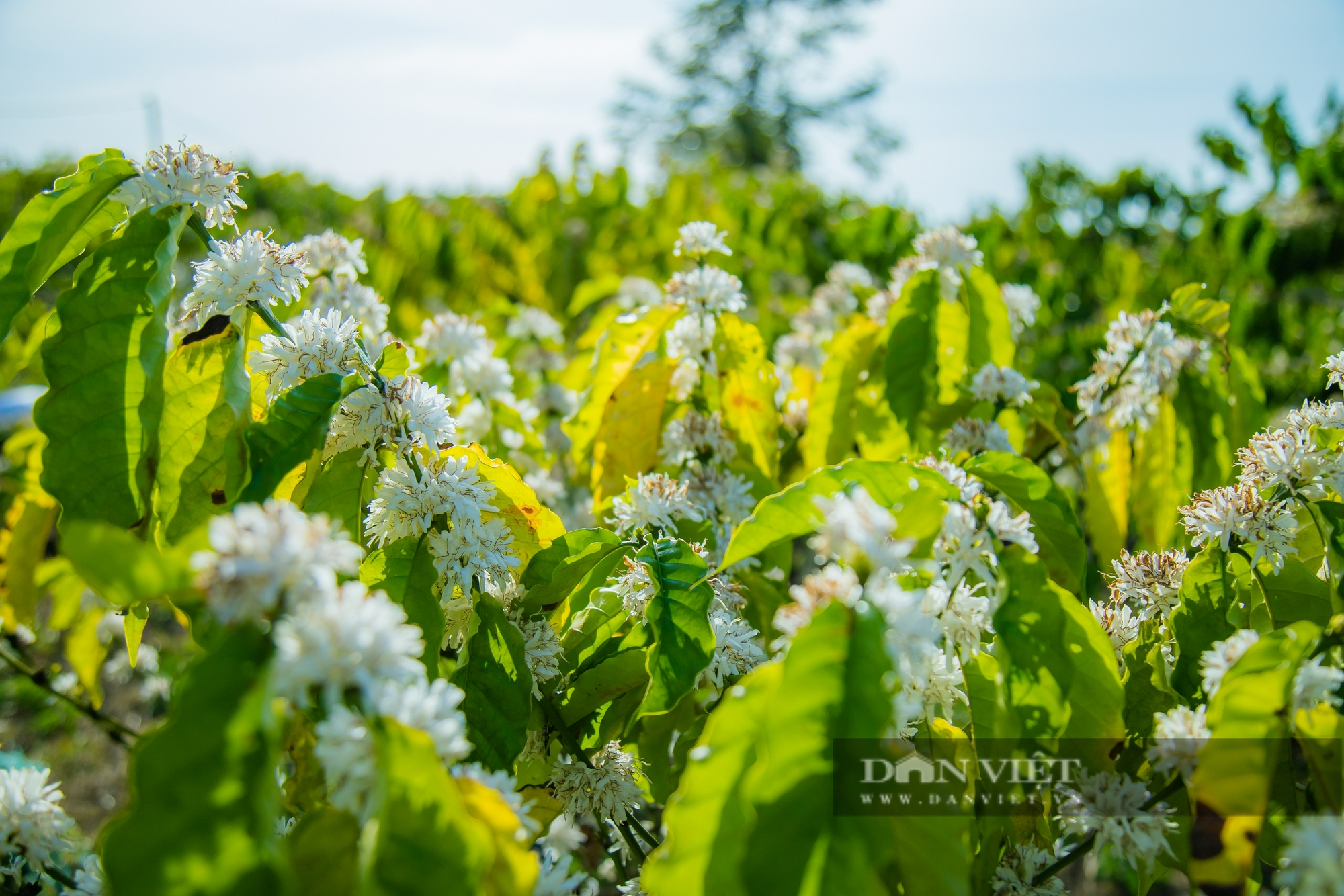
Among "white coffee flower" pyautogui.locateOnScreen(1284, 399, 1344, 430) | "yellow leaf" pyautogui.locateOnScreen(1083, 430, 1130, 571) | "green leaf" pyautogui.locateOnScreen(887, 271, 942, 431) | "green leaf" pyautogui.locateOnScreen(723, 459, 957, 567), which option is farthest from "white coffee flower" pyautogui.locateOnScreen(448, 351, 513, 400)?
"white coffee flower" pyautogui.locateOnScreen(1284, 399, 1344, 430)

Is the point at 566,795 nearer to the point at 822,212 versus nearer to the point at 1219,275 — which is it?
the point at 1219,275

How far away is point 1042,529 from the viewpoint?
1036 mm

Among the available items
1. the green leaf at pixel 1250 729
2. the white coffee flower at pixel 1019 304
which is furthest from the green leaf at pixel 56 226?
the white coffee flower at pixel 1019 304

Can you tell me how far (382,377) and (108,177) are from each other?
0.40m

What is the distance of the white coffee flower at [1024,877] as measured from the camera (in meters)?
1.05

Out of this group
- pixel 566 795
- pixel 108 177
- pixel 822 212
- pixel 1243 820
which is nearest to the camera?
pixel 1243 820

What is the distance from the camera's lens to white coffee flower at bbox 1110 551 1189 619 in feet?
3.69

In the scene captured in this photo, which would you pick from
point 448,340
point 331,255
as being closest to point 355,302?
point 331,255

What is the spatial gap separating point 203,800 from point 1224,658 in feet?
3.12

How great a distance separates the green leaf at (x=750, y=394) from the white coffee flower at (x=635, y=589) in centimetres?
47

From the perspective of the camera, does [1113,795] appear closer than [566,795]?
Yes

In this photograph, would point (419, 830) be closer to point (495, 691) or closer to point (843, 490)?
point (495, 691)

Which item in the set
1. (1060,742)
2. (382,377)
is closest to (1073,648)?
(1060,742)

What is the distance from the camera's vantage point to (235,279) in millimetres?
1036
